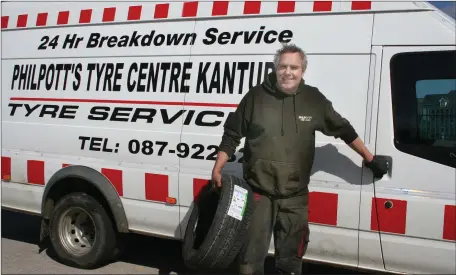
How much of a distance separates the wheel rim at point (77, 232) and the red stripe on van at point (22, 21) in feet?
5.93

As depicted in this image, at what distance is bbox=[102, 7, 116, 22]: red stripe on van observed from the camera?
13.3 feet

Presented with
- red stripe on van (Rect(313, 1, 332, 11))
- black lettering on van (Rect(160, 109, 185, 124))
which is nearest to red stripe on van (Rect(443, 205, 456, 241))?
red stripe on van (Rect(313, 1, 332, 11))

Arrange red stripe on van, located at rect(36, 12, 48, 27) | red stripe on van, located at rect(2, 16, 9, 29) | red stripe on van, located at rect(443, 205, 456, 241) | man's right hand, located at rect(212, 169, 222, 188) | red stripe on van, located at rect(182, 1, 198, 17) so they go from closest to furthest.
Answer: red stripe on van, located at rect(443, 205, 456, 241)
man's right hand, located at rect(212, 169, 222, 188)
red stripe on van, located at rect(182, 1, 198, 17)
red stripe on van, located at rect(36, 12, 48, 27)
red stripe on van, located at rect(2, 16, 9, 29)

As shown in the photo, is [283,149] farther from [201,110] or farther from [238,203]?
[201,110]

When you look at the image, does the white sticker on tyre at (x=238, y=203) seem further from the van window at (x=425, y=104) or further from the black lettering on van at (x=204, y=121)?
the van window at (x=425, y=104)

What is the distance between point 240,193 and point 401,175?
102 cm

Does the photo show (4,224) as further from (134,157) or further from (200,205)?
(200,205)

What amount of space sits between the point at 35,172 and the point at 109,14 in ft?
5.07

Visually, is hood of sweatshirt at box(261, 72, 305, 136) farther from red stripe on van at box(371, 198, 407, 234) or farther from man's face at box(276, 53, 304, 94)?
red stripe on van at box(371, 198, 407, 234)

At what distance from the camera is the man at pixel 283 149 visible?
299 centimetres

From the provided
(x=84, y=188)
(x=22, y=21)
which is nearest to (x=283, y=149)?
(x=84, y=188)

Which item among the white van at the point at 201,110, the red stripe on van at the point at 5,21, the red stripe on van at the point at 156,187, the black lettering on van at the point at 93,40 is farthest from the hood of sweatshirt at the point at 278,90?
the red stripe on van at the point at 5,21

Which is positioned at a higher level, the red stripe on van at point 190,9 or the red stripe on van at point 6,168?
the red stripe on van at point 190,9

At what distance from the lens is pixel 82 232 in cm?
438
